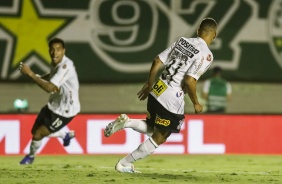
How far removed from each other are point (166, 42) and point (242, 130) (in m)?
3.25

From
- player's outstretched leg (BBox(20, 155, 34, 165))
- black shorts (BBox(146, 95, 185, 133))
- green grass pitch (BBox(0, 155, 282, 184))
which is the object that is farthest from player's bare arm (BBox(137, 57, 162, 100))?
player's outstretched leg (BBox(20, 155, 34, 165))

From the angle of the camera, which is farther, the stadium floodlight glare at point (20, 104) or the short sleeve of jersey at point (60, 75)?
the stadium floodlight glare at point (20, 104)

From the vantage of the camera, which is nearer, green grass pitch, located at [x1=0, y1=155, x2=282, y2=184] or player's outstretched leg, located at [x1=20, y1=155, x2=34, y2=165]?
green grass pitch, located at [x1=0, y1=155, x2=282, y2=184]

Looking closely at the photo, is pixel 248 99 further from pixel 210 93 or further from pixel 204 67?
pixel 204 67

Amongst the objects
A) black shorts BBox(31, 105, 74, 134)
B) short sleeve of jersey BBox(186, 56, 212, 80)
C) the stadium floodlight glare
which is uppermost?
short sleeve of jersey BBox(186, 56, 212, 80)

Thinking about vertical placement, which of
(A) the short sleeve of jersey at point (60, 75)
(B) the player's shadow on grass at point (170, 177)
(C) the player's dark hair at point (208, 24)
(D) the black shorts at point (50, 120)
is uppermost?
(C) the player's dark hair at point (208, 24)

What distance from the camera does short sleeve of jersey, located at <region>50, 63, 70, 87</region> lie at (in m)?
11.3

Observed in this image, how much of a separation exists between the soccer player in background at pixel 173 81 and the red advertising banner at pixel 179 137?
191 inches

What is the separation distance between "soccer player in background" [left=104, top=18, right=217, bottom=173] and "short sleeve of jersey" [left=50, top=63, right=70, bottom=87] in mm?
1559

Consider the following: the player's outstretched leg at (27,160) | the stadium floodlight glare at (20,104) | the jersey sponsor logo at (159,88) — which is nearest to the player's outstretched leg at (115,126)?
the jersey sponsor logo at (159,88)

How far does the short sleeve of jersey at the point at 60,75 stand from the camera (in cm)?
1128

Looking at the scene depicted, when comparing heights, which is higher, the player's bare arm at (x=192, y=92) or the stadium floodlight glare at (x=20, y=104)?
the player's bare arm at (x=192, y=92)

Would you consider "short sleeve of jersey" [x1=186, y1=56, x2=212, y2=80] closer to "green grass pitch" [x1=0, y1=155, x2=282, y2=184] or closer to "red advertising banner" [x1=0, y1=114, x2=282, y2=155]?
"green grass pitch" [x1=0, y1=155, x2=282, y2=184]

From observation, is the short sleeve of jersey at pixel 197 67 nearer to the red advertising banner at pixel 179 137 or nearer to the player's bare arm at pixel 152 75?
the player's bare arm at pixel 152 75
